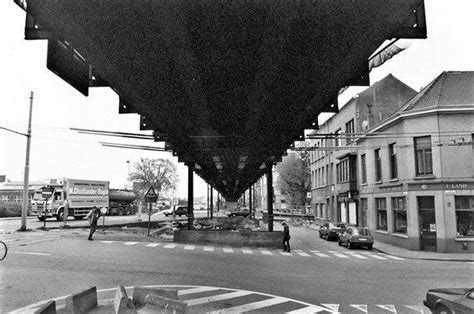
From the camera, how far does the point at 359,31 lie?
301 inches

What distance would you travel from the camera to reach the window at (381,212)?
3092 cm

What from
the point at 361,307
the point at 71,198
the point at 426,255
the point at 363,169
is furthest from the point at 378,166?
the point at 71,198

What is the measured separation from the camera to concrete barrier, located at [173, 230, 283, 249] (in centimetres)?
2502

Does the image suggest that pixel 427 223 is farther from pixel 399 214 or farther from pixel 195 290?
pixel 195 290

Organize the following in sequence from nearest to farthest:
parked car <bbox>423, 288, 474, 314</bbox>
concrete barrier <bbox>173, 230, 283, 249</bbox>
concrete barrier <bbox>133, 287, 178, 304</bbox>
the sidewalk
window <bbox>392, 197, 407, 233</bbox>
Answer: parked car <bbox>423, 288, 474, 314</bbox> < concrete barrier <bbox>133, 287, 178, 304</bbox> < the sidewalk < concrete barrier <bbox>173, 230, 283, 249</bbox> < window <bbox>392, 197, 407, 233</bbox>

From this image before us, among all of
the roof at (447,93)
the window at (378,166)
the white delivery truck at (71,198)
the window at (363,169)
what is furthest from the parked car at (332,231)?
the white delivery truck at (71,198)

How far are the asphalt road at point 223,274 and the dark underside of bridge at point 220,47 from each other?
236 inches

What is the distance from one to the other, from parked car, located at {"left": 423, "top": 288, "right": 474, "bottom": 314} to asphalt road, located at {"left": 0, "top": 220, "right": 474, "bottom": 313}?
1.30m

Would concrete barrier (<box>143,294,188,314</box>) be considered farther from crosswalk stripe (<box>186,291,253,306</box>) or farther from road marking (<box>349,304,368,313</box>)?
road marking (<box>349,304,368,313</box>)

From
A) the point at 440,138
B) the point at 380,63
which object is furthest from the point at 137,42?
the point at 440,138

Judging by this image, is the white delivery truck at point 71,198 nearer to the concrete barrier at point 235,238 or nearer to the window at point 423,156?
the concrete barrier at point 235,238

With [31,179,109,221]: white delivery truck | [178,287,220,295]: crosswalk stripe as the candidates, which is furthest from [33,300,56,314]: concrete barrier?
[31,179,109,221]: white delivery truck

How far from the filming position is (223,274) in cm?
1379

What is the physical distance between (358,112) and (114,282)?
3160 centimetres
